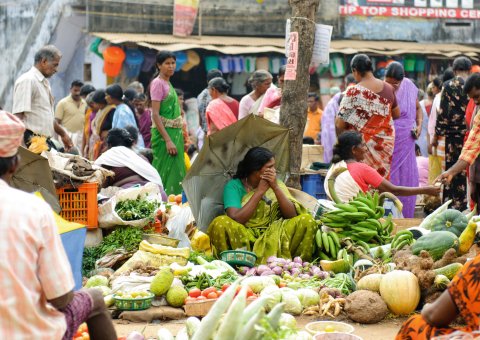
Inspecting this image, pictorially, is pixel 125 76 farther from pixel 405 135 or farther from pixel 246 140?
pixel 246 140

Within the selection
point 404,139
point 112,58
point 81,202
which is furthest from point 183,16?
point 81,202

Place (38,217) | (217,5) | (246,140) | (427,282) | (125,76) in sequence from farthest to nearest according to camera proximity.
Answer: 1. (217,5)
2. (125,76)
3. (246,140)
4. (427,282)
5. (38,217)

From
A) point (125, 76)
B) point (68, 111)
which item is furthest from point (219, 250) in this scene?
point (125, 76)

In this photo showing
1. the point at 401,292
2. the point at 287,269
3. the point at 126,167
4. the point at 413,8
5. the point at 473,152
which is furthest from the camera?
the point at 413,8

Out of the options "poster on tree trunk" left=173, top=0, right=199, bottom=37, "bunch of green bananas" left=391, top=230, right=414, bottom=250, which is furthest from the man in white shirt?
"poster on tree trunk" left=173, top=0, right=199, bottom=37

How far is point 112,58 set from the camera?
17.6 meters

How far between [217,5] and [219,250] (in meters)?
12.9

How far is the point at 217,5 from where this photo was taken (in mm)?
19438

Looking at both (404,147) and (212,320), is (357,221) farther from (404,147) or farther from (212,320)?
(212,320)

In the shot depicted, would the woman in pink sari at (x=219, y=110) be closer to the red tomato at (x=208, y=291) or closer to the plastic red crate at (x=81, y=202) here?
the plastic red crate at (x=81, y=202)

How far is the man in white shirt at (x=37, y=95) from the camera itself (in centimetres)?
879

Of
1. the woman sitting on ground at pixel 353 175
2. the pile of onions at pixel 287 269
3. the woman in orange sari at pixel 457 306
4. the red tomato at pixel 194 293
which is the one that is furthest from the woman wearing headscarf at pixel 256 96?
the woman in orange sari at pixel 457 306

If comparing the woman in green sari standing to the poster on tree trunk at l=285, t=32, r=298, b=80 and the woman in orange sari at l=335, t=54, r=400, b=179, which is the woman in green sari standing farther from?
the woman in orange sari at l=335, t=54, r=400, b=179

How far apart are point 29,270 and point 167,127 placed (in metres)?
6.68
